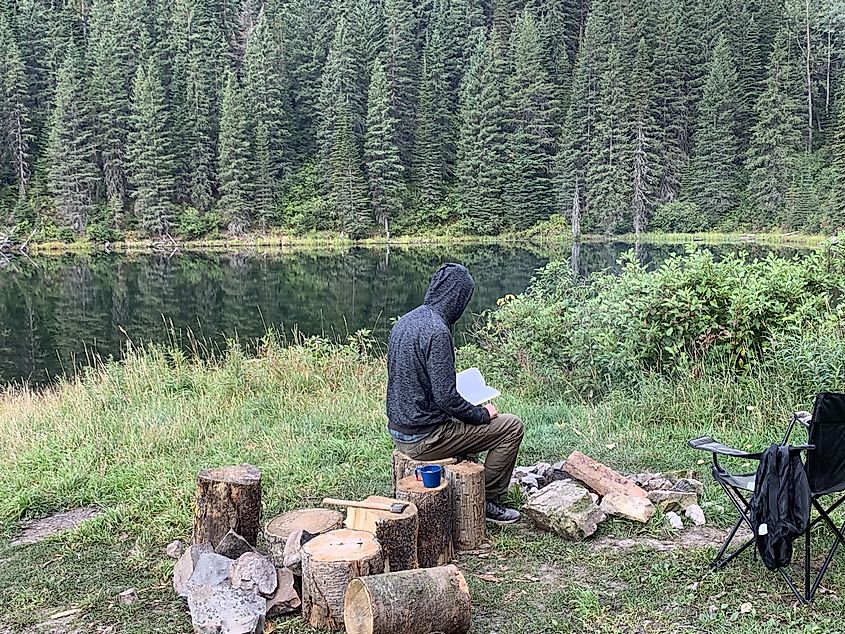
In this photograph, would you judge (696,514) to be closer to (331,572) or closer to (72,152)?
(331,572)

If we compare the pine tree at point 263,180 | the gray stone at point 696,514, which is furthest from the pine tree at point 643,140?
the gray stone at point 696,514

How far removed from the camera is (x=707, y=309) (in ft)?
21.4

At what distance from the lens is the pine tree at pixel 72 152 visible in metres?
43.6

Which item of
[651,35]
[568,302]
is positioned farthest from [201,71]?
[568,302]

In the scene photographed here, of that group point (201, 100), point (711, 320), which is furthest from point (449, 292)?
point (201, 100)

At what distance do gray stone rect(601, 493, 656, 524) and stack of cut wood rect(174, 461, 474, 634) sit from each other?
0.79 meters

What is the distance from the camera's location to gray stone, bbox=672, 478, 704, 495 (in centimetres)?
442

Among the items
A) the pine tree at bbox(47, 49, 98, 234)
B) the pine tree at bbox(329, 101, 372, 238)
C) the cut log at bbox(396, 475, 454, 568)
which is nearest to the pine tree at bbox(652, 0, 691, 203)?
the pine tree at bbox(329, 101, 372, 238)

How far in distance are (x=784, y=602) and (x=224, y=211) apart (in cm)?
4410

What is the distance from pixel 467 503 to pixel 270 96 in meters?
48.6

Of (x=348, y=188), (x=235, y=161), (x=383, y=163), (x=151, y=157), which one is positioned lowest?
(x=348, y=188)

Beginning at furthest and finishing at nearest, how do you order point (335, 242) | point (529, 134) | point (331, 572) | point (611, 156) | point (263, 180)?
point (529, 134) → point (263, 180) → point (335, 242) → point (611, 156) → point (331, 572)

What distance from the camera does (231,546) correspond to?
3.49 m

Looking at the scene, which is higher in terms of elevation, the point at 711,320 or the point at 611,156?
the point at 611,156
